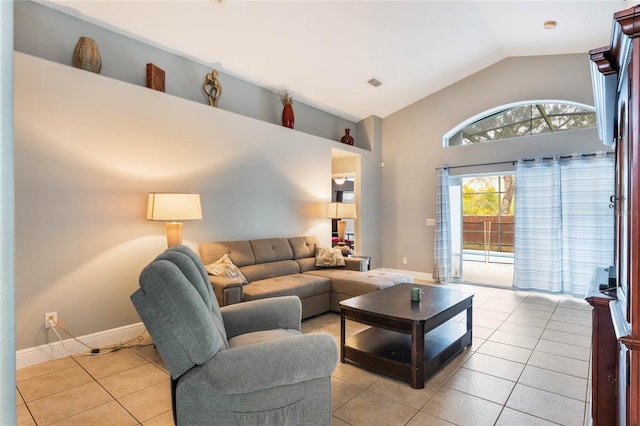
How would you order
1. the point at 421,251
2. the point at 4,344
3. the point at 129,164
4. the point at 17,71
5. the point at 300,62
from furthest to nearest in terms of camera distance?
the point at 421,251 < the point at 300,62 < the point at 129,164 < the point at 17,71 < the point at 4,344

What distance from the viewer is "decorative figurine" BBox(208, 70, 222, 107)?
4.32 m

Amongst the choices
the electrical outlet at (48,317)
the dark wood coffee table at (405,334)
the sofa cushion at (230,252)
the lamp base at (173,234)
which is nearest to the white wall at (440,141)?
the dark wood coffee table at (405,334)

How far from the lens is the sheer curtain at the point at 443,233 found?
19.8ft

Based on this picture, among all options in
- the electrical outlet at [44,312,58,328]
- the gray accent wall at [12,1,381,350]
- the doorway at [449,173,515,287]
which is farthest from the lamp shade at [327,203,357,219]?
the electrical outlet at [44,312,58,328]

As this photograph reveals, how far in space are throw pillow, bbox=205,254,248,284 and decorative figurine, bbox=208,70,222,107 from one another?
207cm

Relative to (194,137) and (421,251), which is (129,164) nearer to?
(194,137)

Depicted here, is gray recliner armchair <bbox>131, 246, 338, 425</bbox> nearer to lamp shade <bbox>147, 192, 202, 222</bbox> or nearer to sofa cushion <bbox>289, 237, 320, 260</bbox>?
lamp shade <bbox>147, 192, 202, 222</bbox>

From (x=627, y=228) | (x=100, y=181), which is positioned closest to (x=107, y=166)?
(x=100, y=181)

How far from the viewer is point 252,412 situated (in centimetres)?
155

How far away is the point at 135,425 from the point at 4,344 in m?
1.97

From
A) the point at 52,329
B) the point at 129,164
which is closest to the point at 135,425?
the point at 52,329

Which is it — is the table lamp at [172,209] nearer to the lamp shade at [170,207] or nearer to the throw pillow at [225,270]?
the lamp shade at [170,207]

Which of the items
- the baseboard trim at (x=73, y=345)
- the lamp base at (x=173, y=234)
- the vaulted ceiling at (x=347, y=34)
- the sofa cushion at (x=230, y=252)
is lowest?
the baseboard trim at (x=73, y=345)

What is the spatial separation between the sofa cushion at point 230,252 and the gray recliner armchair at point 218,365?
2253mm
